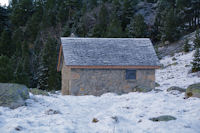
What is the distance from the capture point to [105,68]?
16453mm

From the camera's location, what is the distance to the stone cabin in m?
16.2

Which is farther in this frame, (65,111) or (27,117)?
(65,111)

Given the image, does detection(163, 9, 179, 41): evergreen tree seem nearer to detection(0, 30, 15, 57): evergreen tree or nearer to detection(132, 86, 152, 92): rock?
detection(132, 86, 152, 92): rock

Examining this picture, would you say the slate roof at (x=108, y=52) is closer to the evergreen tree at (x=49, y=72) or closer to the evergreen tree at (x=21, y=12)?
the evergreen tree at (x=49, y=72)

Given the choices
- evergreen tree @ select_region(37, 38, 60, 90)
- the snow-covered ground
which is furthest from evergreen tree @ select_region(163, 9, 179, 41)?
the snow-covered ground

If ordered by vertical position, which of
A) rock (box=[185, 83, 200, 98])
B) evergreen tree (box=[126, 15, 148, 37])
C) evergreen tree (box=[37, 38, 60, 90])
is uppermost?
evergreen tree (box=[126, 15, 148, 37])

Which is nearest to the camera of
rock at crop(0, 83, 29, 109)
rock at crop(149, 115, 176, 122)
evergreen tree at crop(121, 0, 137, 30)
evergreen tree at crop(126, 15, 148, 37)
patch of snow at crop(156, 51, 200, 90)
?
rock at crop(149, 115, 176, 122)

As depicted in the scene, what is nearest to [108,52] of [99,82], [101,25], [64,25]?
[99,82]

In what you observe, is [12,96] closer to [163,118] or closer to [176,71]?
[163,118]

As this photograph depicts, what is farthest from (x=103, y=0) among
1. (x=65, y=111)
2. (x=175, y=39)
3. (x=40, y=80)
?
(x=65, y=111)

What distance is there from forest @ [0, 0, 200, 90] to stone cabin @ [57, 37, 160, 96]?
16407 mm

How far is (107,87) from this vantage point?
1653 cm

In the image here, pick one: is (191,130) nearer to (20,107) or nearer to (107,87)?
(20,107)

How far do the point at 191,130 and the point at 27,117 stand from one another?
15.5 ft
